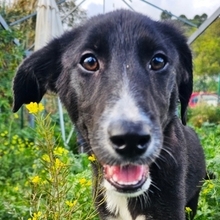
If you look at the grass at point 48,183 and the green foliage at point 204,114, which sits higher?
the green foliage at point 204,114

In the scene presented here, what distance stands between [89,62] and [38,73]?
65 centimetres

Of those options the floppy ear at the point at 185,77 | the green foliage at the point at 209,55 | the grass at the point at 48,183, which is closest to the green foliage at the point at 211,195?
the grass at the point at 48,183

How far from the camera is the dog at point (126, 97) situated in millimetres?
2467

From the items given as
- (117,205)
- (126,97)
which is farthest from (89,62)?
(117,205)

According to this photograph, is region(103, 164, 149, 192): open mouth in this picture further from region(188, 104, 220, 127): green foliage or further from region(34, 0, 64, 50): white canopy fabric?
region(188, 104, 220, 127): green foliage

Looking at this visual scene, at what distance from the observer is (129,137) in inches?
88.8

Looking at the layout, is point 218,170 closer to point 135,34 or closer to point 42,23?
point 135,34

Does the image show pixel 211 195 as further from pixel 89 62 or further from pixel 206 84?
pixel 206 84

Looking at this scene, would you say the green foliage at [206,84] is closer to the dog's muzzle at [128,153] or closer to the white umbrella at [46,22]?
the white umbrella at [46,22]

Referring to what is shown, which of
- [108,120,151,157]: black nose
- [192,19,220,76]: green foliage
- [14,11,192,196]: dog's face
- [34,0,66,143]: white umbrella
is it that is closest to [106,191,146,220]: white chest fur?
[14,11,192,196]: dog's face

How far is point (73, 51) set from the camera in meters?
3.16

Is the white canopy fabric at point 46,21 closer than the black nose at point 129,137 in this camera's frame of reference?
No

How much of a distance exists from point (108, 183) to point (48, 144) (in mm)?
579

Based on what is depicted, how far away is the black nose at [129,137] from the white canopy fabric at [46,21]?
518 cm
